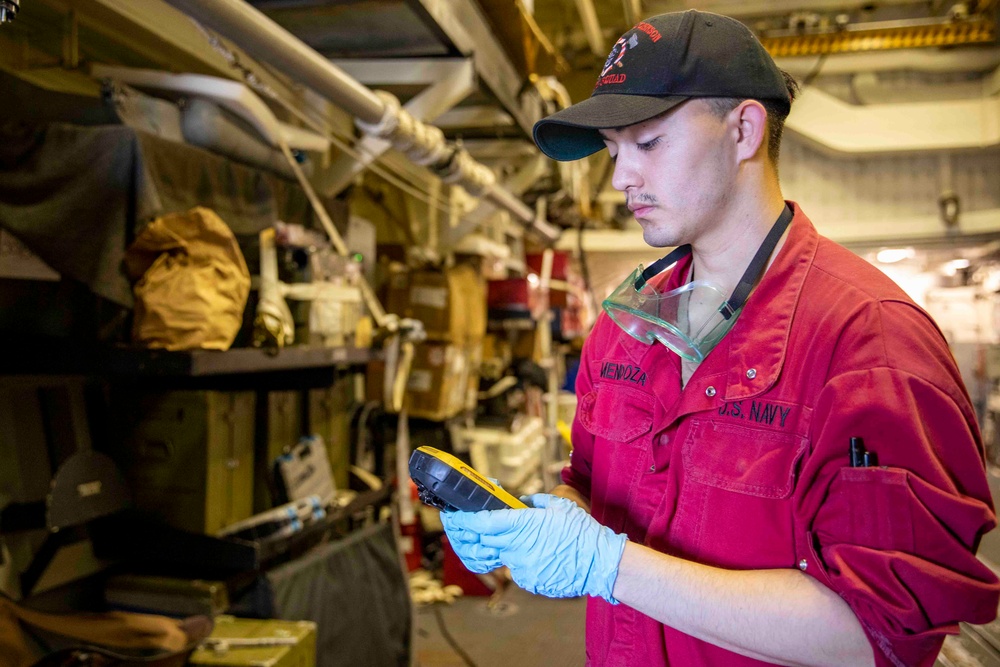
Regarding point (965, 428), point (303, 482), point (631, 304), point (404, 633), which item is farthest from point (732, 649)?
point (404, 633)

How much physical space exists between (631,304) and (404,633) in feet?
8.00

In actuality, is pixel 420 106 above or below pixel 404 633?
above

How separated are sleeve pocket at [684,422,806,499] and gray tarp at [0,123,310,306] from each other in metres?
1.67

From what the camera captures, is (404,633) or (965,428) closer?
(965,428)

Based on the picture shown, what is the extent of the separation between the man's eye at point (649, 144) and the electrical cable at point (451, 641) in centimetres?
326

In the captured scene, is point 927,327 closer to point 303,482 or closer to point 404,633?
point 303,482

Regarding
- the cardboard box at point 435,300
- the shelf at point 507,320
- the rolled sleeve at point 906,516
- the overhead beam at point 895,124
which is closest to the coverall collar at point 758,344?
the rolled sleeve at point 906,516

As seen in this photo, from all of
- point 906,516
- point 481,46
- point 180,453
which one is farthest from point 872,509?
point 481,46

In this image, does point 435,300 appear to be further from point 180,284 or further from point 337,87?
point 180,284

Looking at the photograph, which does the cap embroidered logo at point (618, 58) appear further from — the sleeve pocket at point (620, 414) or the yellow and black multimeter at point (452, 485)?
the yellow and black multimeter at point (452, 485)

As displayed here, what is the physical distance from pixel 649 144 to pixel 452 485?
666 mm

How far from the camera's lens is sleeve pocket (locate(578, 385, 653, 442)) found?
1304 millimetres

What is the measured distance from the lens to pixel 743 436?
1.14 meters

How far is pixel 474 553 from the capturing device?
1.18 meters
